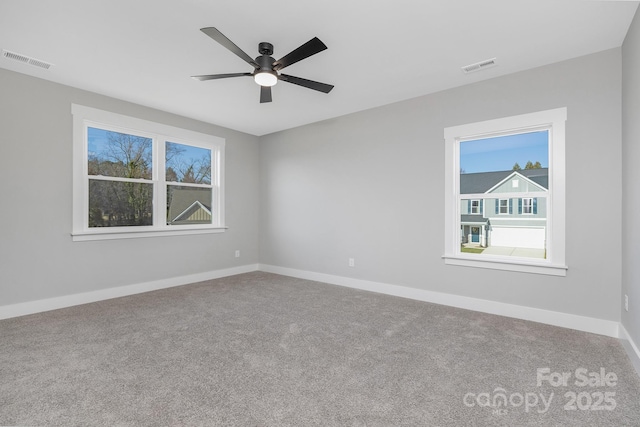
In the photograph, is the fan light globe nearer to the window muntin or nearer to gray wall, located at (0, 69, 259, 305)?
gray wall, located at (0, 69, 259, 305)

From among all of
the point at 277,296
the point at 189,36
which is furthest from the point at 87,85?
the point at 277,296

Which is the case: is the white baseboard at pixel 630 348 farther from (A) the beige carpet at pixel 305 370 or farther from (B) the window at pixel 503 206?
(B) the window at pixel 503 206

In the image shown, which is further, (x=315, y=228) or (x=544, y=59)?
(x=315, y=228)

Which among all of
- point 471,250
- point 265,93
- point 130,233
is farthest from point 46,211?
point 471,250

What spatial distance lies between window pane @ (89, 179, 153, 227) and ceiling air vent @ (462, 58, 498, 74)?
4.54 m

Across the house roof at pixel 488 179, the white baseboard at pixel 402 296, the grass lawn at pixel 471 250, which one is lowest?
the white baseboard at pixel 402 296

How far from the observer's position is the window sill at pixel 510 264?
3.04 m

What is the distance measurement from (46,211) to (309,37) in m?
3.63

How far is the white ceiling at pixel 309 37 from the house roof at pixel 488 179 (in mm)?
1116

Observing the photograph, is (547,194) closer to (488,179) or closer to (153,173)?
(488,179)

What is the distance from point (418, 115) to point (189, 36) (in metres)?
2.84

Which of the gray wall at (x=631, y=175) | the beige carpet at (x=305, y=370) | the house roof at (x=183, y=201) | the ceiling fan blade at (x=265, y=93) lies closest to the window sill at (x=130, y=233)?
the house roof at (x=183, y=201)

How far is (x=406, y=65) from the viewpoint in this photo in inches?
123

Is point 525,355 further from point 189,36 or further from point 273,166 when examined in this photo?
point 273,166
